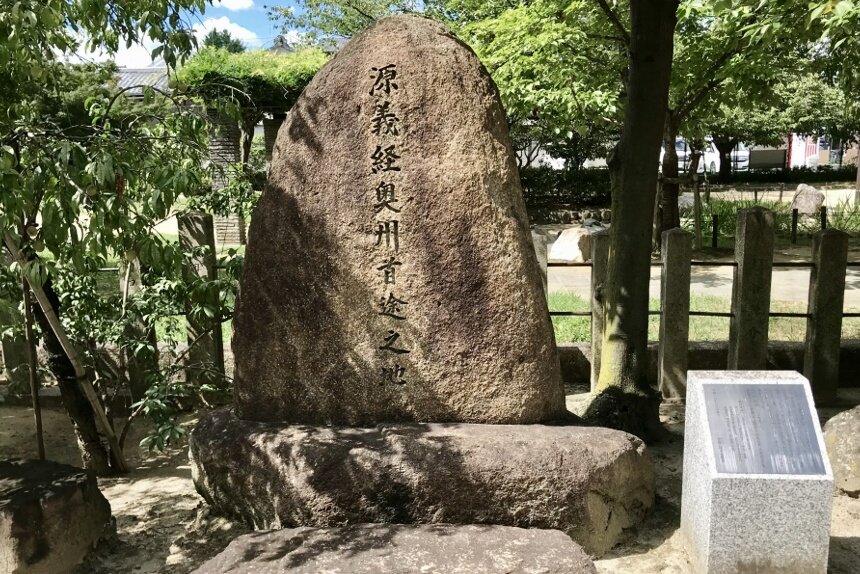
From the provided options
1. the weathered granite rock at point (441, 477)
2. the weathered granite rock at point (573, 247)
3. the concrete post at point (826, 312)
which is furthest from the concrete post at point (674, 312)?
the weathered granite rock at point (573, 247)

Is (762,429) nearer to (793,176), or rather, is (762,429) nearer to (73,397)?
(73,397)

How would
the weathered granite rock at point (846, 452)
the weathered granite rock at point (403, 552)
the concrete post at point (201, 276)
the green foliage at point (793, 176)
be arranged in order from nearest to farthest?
the weathered granite rock at point (403, 552), the weathered granite rock at point (846, 452), the concrete post at point (201, 276), the green foliage at point (793, 176)

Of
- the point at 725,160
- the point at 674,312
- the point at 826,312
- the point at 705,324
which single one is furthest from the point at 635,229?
the point at 725,160

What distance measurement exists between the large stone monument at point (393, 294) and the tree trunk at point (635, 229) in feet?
4.05

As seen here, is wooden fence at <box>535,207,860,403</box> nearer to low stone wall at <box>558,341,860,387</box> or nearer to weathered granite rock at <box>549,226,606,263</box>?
low stone wall at <box>558,341,860,387</box>

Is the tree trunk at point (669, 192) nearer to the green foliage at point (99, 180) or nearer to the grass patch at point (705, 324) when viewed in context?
the grass patch at point (705, 324)

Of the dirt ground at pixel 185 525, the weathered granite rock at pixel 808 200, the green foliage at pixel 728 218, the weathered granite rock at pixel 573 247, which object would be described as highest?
the weathered granite rock at pixel 808 200

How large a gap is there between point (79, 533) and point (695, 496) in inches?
117

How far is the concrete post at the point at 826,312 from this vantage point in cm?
555

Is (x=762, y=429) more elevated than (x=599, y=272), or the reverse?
(x=599, y=272)

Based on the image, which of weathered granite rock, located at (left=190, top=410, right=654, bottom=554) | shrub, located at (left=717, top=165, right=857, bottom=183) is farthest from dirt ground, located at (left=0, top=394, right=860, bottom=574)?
shrub, located at (left=717, top=165, right=857, bottom=183)

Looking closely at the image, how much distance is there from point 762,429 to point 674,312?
2396 millimetres

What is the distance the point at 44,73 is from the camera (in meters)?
4.23

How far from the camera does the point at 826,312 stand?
223 inches
